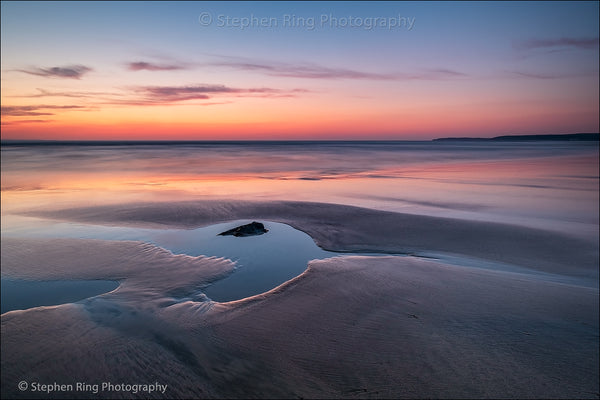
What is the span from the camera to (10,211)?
1068 centimetres

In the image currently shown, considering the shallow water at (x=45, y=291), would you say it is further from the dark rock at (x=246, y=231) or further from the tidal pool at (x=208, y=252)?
the dark rock at (x=246, y=231)

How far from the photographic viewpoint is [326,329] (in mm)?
4227

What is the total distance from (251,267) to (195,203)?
6.58 m

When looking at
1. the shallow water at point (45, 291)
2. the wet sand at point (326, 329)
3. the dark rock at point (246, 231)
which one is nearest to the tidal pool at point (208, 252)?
the shallow water at point (45, 291)

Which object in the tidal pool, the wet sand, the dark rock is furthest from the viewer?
the dark rock

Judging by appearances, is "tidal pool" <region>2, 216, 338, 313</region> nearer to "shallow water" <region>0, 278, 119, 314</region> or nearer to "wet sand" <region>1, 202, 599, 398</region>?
"shallow water" <region>0, 278, 119, 314</region>

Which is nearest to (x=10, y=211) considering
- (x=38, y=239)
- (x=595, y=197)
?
(x=38, y=239)

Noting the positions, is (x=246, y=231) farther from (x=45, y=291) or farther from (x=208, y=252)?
(x=45, y=291)

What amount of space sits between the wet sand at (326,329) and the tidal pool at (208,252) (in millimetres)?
299

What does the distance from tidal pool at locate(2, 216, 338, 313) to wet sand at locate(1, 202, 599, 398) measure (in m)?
0.30

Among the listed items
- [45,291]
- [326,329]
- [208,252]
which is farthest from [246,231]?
[326,329]

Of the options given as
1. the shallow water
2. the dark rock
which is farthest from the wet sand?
the dark rock

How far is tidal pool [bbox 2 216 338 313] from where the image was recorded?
5.13m

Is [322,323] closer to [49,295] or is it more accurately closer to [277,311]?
[277,311]
